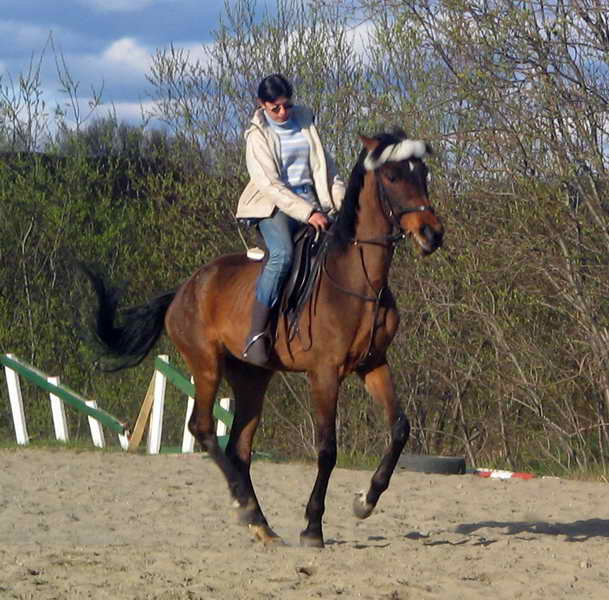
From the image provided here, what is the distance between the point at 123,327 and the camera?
31.3ft

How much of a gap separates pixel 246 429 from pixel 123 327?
172 cm

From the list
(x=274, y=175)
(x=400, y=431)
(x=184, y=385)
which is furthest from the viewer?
(x=184, y=385)

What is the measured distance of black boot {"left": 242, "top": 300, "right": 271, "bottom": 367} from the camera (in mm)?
7688

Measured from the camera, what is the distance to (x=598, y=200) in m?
13.2

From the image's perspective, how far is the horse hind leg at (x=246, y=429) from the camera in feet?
26.0

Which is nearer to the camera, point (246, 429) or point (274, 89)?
point (274, 89)

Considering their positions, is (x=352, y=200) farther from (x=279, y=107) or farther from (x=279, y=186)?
(x=279, y=107)

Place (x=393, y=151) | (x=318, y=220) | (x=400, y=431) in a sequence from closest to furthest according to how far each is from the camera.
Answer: (x=393, y=151) < (x=400, y=431) < (x=318, y=220)

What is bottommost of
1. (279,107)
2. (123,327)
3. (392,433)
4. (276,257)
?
(392,433)

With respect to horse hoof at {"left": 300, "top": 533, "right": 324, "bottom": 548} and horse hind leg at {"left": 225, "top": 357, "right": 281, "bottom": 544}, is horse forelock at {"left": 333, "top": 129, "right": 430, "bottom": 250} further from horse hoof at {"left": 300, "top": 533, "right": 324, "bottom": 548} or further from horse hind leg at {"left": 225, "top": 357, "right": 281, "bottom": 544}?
horse hoof at {"left": 300, "top": 533, "right": 324, "bottom": 548}

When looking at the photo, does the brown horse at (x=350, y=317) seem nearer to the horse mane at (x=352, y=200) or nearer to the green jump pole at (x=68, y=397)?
the horse mane at (x=352, y=200)

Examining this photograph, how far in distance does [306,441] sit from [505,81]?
25.1 feet

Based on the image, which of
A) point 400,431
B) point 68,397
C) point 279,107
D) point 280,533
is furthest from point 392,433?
point 68,397

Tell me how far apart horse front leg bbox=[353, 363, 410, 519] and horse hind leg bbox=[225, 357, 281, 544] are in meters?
0.74
